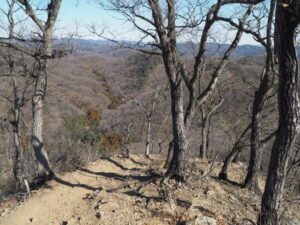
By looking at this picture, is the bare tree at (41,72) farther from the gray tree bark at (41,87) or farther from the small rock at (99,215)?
the small rock at (99,215)

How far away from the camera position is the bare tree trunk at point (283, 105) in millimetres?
2709

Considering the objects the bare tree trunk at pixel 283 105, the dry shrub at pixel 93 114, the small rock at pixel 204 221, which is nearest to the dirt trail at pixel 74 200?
the small rock at pixel 204 221

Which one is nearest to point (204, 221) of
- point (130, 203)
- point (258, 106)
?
point (130, 203)

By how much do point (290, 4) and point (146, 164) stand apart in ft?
16.7

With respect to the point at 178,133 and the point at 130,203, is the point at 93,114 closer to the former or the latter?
the point at 178,133

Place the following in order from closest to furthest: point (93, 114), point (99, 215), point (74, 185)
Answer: point (99, 215)
point (74, 185)
point (93, 114)

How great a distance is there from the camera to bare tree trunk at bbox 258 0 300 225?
8.89ft

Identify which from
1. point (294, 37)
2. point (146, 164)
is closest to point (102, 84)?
point (146, 164)

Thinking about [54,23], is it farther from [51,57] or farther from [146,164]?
[146,164]

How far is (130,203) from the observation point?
174 inches

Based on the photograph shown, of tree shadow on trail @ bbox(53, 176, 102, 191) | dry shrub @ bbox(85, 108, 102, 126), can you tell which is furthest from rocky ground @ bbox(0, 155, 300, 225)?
dry shrub @ bbox(85, 108, 102, 126)

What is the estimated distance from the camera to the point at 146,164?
272 inches

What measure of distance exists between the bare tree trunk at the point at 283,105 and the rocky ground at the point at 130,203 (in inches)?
22.4

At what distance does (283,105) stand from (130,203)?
2.73 metres
